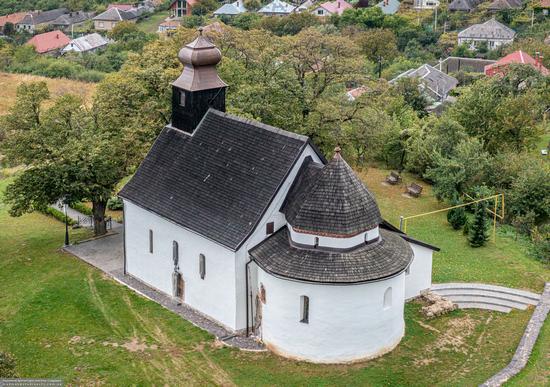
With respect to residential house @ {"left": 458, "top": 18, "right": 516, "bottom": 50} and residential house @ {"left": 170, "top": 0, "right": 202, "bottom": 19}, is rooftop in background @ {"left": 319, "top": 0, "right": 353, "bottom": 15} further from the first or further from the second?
residential house @ {"left": 458, "top": 18, "right": 516, "bottom": 50}

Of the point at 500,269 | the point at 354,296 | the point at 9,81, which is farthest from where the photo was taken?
the point at 9,81

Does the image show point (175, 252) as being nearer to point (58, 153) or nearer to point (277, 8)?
point (58, 153)

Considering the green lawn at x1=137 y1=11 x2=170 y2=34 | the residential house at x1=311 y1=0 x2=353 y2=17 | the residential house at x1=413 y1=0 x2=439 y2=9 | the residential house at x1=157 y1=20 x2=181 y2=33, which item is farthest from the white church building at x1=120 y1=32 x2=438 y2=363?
the residential house at x1=413 y1=0 x2=439 y2=9

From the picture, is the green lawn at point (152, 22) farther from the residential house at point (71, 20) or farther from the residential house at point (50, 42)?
the residential house at point (50, 42)

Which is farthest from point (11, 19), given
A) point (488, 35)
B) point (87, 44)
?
point (488, 35)

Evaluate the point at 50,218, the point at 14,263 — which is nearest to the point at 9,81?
the point at 50,218

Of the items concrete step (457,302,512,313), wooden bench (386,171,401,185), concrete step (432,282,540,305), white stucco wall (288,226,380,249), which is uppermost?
white stucco wall (288,226,380,249)

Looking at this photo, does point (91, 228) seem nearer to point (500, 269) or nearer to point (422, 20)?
point (500, 269)
